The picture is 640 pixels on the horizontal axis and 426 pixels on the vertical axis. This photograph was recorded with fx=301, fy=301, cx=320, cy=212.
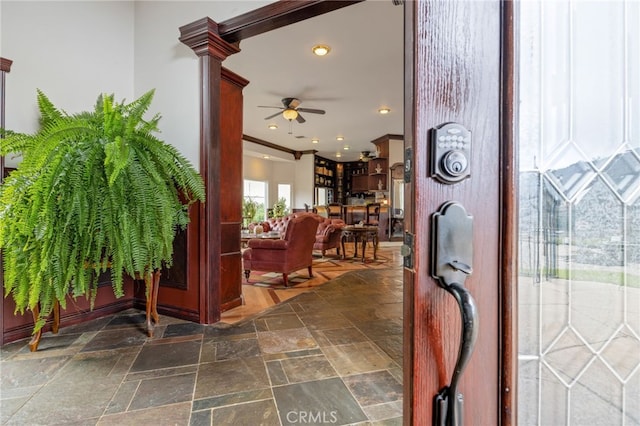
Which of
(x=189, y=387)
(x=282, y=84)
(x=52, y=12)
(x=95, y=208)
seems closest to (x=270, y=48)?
(x=282, y=84)

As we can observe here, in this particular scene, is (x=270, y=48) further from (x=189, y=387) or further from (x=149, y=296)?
(x=189, y=387)

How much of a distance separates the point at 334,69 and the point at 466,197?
167 inches

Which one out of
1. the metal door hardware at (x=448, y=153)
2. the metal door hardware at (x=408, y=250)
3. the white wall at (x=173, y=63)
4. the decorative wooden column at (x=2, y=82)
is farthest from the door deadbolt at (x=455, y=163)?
the decorative wooden column at (x=2, y=82)

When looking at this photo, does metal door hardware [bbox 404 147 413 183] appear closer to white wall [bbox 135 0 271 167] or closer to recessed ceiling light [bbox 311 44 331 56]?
white wall [bbox 135 0 271 167]

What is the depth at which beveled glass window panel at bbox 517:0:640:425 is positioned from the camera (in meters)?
0.44

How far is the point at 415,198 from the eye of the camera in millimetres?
424

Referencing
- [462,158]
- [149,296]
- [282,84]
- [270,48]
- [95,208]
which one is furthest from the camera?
[282,84]

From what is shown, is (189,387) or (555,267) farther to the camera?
(189,387)

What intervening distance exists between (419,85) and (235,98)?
278 cm

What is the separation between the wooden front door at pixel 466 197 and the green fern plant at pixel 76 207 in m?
1.67

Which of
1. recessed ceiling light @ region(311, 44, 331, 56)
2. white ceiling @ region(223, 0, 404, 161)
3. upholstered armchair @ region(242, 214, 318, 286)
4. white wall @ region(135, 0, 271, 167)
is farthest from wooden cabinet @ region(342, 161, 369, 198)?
white wall @ region(135, 0, 271, 167)

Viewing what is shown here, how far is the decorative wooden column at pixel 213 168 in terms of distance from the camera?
2434 mm

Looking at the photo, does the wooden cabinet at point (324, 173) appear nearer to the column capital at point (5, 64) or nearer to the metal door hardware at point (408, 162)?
the column capital at point (5, 64)

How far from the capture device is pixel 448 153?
42cm
